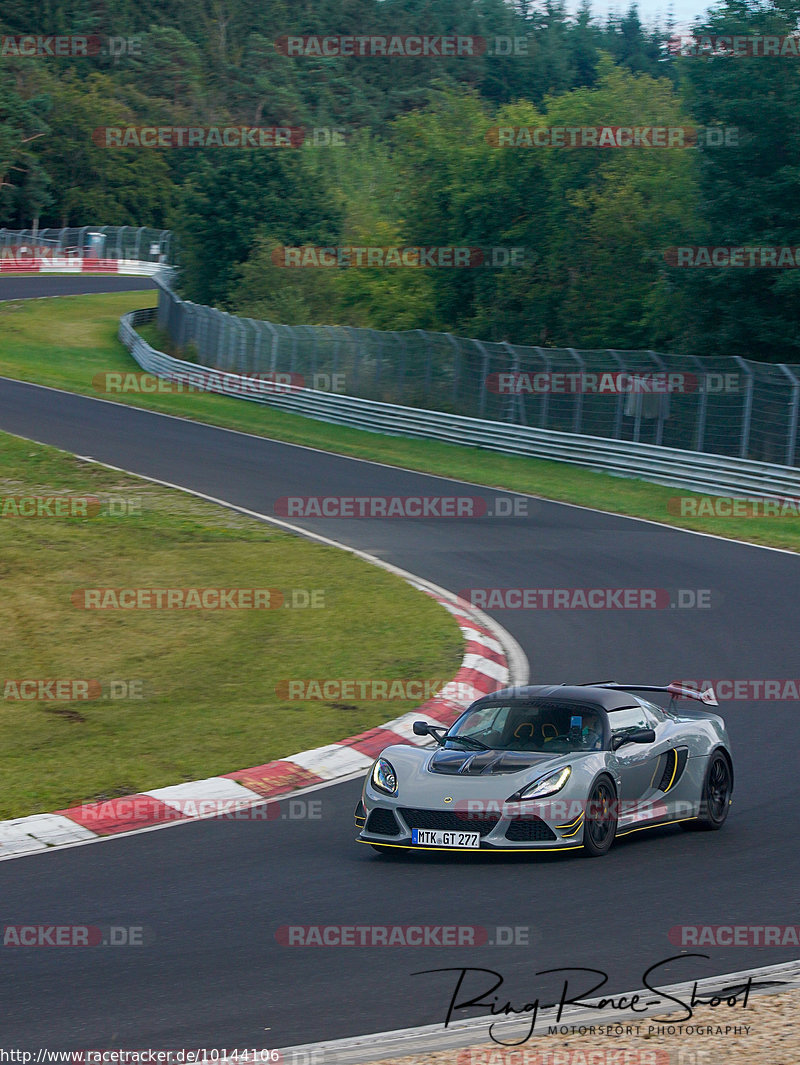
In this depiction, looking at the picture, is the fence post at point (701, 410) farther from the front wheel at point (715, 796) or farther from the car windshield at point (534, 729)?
the car windshield at point (534, 729)

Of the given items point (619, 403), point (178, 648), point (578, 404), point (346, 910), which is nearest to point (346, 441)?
point (578, 404)

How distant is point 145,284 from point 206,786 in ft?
237

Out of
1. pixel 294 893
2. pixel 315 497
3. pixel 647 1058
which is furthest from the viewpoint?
pixel 315 497

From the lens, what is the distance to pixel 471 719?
30.2 feet

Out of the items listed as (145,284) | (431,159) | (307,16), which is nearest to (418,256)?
→ (431,159)

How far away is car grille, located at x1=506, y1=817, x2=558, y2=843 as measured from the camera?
26.5 ft

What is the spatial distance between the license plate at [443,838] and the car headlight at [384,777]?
348mm

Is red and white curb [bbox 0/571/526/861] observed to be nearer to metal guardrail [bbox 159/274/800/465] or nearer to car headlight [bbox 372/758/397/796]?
car headlight [bbox 372/758/397/796]

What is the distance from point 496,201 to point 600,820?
39321mm

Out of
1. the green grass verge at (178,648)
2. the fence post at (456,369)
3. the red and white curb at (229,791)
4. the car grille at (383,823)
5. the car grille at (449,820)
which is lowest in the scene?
the green grass verge at (178,648)

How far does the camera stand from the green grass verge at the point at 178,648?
1080 centimetres

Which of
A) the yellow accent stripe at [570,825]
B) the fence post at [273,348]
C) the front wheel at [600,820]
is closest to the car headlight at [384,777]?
the yellow accent stripe at [570,825]

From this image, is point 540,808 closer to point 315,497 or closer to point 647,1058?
point 647,1058

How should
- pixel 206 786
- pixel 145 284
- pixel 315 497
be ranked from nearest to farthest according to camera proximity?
1. pixel 206 786
2. pixel 315 497
3. pixel 145 284
